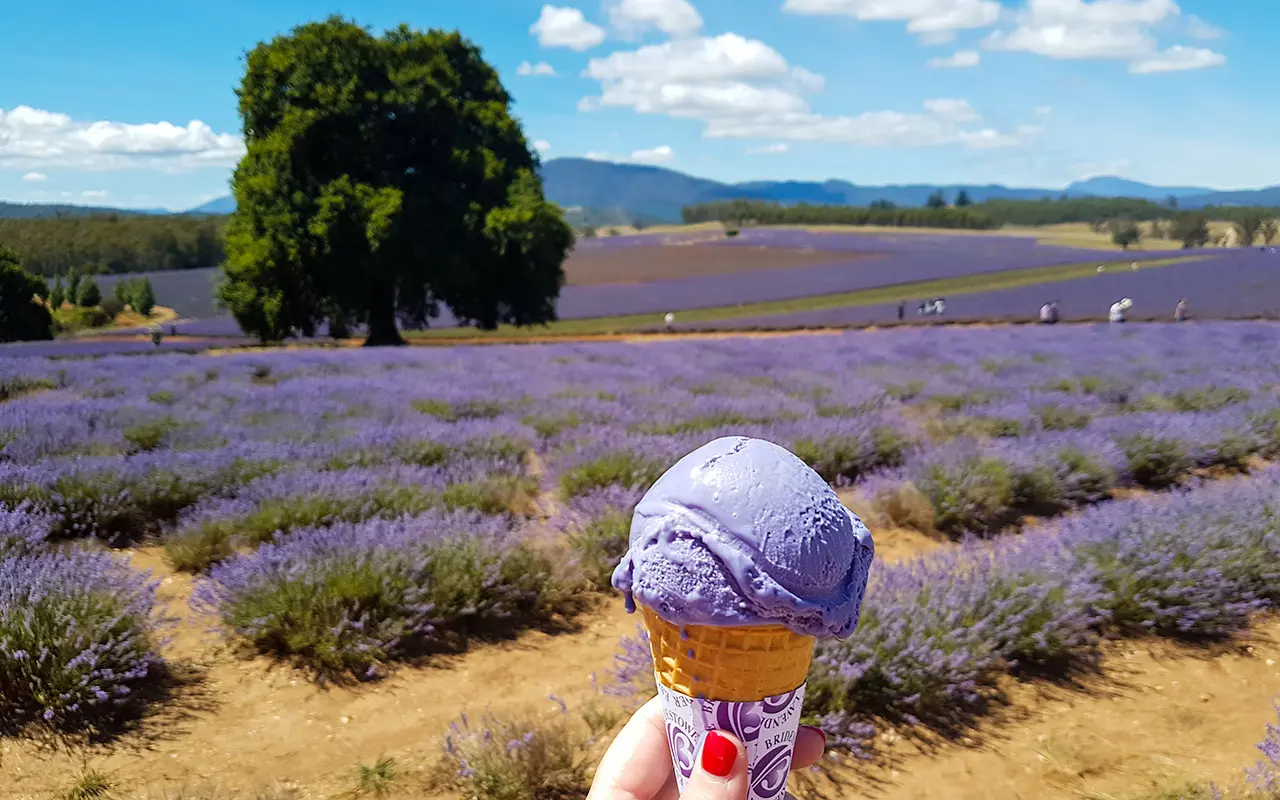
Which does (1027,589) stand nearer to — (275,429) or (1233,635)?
(1233,635)

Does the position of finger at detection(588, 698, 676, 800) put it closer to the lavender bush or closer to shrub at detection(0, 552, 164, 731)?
the lavender bush

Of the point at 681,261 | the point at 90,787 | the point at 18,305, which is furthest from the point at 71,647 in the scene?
the point at 681,261

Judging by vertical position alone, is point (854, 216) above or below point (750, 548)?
above

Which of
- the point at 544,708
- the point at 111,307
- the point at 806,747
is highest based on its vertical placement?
the point at 111,307

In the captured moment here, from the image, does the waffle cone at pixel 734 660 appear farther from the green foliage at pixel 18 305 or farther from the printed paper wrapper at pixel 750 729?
the green foliage at pixel 18 305

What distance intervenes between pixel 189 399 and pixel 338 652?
5.62 metres

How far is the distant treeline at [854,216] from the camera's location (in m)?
93.2

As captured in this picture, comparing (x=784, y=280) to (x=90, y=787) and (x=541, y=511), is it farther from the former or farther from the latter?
(x=90, y=787)

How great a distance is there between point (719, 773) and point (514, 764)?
Result: 1504 millimetres

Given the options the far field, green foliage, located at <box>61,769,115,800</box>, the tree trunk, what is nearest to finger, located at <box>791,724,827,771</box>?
green foliage, located at <box>61,769,115,800</box>

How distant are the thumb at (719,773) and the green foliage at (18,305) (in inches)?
1137

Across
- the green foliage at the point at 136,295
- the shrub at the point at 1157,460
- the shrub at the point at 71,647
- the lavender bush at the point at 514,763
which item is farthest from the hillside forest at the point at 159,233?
the shrub at the point at 1157,460

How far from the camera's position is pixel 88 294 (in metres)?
37.6

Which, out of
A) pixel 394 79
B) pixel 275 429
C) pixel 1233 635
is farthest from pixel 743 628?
pixel 394 79
